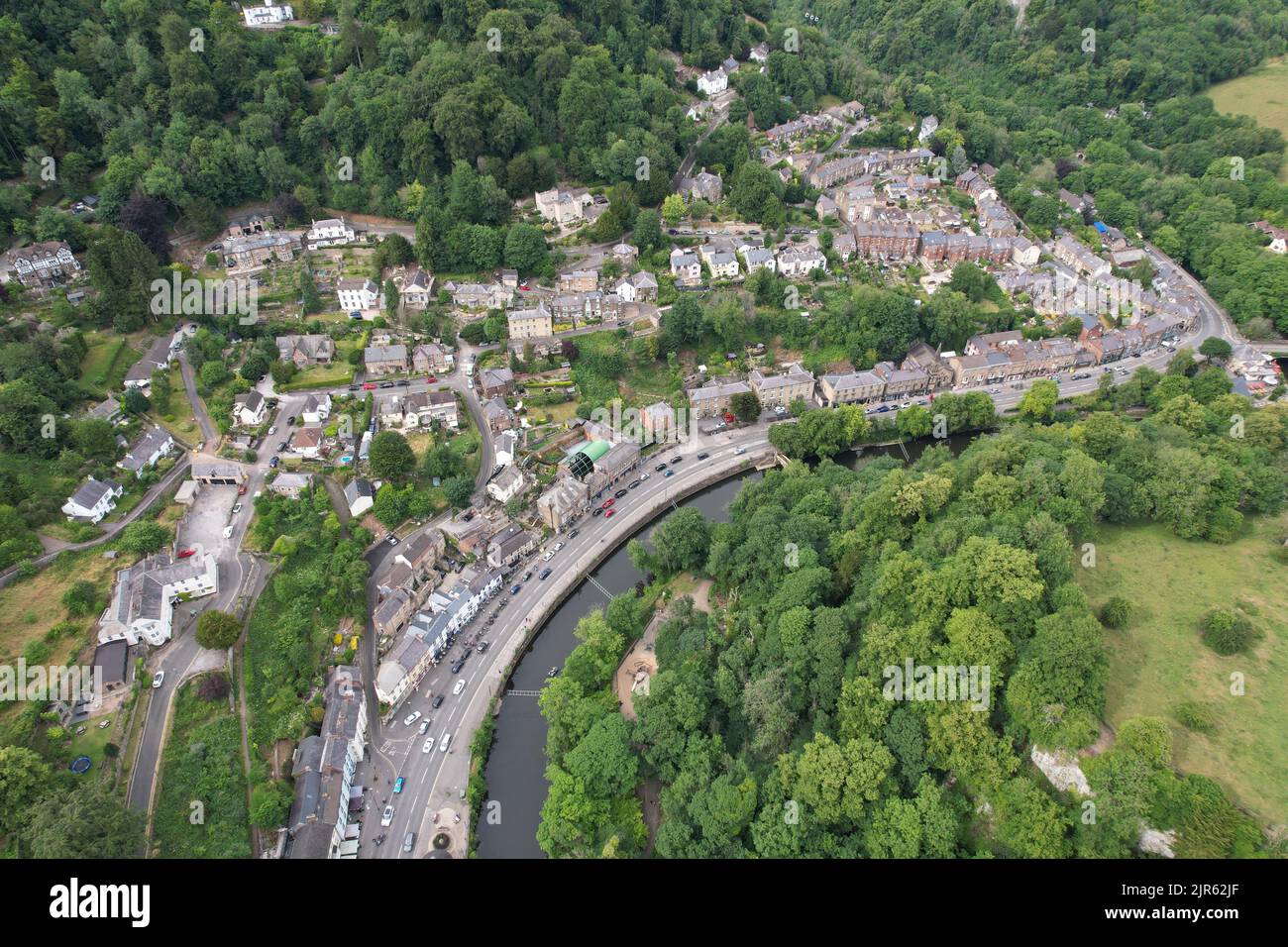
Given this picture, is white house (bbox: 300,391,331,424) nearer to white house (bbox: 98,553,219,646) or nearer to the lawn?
white house (bbox: 98,553,219,646)

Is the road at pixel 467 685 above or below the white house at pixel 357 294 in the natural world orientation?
below

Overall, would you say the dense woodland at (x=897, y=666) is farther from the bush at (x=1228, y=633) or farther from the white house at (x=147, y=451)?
the white house at (x=147, y=451)

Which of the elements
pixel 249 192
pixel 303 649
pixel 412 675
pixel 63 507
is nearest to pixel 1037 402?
pixel 412 675

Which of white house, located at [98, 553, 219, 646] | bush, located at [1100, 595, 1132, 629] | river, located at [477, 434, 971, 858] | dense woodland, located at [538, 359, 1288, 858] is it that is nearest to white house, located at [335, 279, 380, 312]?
white house, located at [98, 553, 219, 646]

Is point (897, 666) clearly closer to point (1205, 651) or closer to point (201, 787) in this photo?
point (1205, 651)

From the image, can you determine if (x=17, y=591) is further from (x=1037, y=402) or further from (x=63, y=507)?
(x=1037, y=402)

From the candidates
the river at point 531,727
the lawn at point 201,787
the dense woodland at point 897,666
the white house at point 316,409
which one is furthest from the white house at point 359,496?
the dense woodland at point 897,666

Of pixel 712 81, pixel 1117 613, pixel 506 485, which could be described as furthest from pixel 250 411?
pixel 712 81
